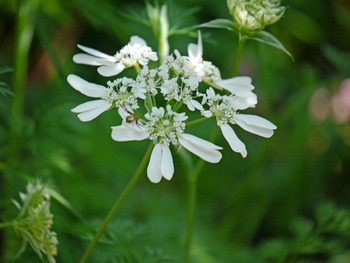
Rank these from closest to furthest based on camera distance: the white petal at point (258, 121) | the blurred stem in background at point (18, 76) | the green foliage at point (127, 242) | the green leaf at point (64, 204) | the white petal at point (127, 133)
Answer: the white petal at point (127, 133) → the white petal at point (258, 121) → the green leaf at point (64, 204) → the green foliage at point (127, 242) → the blurred stem in background at point (18, 76)

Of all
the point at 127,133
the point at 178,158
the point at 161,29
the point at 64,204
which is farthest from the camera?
the point at 178,158

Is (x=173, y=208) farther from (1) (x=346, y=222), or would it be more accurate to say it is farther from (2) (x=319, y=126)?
(2) (x=319, y=126)

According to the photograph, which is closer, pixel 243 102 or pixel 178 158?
pixel 243 102

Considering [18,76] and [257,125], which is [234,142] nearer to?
[257,125]

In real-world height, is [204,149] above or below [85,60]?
below

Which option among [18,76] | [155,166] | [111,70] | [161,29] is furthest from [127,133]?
[18,76]

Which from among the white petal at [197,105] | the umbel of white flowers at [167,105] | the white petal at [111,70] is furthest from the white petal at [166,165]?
the white petal at [111,70]

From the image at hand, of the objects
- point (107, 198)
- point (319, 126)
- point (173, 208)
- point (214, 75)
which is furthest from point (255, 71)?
point (214, 75)

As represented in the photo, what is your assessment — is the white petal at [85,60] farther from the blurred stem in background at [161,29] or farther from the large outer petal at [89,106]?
the blurred stem in background at [161,29]
